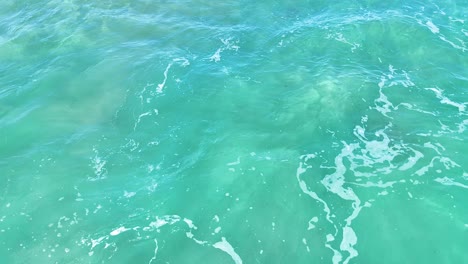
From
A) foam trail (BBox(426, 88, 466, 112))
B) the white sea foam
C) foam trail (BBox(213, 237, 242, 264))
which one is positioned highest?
the white sea foam

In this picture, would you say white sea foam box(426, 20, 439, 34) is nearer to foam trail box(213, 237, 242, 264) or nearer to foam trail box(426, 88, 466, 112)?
foam trail box(426, 88, 466, 112)

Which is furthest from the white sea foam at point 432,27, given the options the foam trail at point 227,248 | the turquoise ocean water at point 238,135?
the foam trail at point 227,248

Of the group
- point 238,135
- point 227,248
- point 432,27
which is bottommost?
point 227,248

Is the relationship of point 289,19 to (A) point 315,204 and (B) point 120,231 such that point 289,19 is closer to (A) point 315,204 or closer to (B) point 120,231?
(A) point 315,204

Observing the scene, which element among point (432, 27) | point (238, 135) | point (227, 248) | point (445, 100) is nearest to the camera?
point (227, 248)

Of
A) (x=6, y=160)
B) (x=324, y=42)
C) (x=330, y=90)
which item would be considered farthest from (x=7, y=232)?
(x=324, y=42)

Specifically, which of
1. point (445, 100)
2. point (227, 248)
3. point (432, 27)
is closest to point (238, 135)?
point (227, 248)

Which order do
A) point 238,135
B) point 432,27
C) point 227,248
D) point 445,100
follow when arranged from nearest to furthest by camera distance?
point 227,248 < point 238,135 < point 445,100 < point 432,27

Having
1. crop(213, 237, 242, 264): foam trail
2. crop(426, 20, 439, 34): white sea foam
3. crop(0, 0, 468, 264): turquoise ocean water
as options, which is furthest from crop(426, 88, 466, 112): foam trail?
crop(213, 237, 242, 264): foam trail

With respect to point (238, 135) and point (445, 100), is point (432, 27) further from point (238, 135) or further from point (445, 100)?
point (238, 135)

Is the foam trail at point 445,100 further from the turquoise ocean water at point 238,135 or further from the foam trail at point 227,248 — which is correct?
the foam trail at point 227,248
